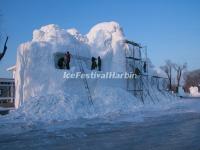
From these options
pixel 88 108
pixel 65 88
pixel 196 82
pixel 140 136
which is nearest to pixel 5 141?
pixel 140 136

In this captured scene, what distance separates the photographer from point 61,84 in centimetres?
2178

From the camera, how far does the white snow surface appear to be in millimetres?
18859

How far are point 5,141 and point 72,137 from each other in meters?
2.19

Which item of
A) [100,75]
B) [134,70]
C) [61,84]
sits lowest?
[61,84]

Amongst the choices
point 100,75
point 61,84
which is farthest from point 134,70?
point 61,84

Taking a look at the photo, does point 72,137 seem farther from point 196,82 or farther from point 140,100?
point 196,82

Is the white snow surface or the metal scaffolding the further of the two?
the metal scaffolding

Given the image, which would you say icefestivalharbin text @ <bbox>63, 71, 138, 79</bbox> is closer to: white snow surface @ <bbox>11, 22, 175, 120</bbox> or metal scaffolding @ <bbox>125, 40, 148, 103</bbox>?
white snow surface @ <bbox>11, 22, 175, 120</bbox>

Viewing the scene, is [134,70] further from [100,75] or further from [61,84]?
[61,84]

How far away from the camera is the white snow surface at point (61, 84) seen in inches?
742

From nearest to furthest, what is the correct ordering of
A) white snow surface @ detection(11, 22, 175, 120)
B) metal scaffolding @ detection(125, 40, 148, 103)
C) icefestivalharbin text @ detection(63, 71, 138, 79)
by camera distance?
1. white snow surface @ detection(11, 22, 175, 120)
2. icefestivalharbin text @ detection(63, 71, 138, 79)
3. metal scaffolding @ detection(125, 40, 148, 103)

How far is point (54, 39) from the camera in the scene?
79.3 feet

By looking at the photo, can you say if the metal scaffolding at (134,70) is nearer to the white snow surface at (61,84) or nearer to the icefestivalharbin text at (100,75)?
the icefestivalharbin text at (100,75)

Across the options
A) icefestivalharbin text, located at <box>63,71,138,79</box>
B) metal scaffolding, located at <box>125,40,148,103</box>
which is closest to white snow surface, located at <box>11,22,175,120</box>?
icefestivalharbin text, located at <box>63,71,138,79</box>
